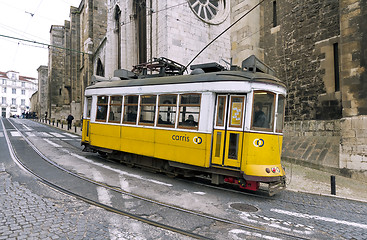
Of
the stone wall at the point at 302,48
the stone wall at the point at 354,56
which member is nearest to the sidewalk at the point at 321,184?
the stone wall at the point at 354,56

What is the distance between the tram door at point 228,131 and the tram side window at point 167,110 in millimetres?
1314

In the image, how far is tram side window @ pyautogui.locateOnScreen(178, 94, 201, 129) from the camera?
21.3 feet

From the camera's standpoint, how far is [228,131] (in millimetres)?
6141

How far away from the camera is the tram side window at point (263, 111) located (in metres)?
5.96

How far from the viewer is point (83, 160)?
9492 millimetres

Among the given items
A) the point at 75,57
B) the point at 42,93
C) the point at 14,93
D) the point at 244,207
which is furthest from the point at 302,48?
the point at 14,93

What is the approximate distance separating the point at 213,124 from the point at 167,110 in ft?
5.00

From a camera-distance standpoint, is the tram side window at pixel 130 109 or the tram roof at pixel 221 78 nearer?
the tram roof at pixel 221 78

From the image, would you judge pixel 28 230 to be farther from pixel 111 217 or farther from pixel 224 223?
pixel 224 223

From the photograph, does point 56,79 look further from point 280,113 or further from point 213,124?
point 280,113

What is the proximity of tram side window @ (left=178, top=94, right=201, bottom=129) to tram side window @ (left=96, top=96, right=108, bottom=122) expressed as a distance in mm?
3657

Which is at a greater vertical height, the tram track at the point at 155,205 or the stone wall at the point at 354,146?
the stone wall at the point at 354,146

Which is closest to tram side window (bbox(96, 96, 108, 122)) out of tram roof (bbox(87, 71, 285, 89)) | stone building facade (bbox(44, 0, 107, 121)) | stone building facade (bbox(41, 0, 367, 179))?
tram roof (bbox(87, 71, 285, 89))

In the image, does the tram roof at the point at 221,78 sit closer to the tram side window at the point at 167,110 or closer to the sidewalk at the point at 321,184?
the tram side window at the point at 167,110
